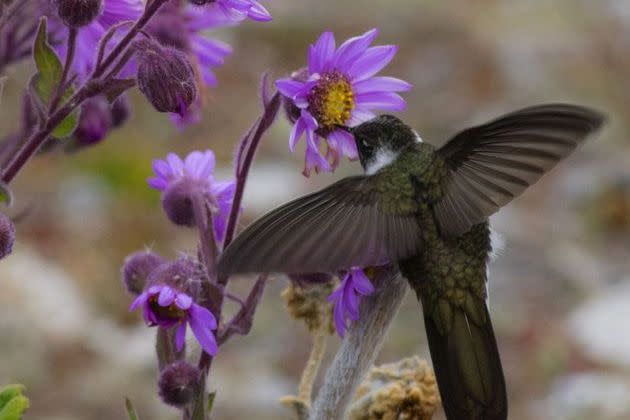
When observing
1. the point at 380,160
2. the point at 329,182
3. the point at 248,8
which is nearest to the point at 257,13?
the point at 248,8

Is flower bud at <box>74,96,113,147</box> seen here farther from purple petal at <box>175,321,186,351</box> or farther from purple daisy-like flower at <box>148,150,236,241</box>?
purple petal at <box>175,321,186,351</box>

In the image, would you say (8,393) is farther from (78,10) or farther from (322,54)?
(322,54)

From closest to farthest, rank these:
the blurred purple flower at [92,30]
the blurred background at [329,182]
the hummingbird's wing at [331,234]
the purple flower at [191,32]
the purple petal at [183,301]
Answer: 1. the hummingbird's wing at [331,234]
2. the purple petal at [183,301]
3. the blurred purple flower at [92,30]
4. the purple flower at [191,32]
5. the blurred background at [329,182]

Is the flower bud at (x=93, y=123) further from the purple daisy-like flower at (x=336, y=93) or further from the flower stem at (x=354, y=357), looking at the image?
the flower stem at (x=354, y=357)

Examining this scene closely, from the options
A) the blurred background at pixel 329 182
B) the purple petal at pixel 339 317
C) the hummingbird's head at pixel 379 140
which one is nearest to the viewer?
the purple petal at pixel 339 317

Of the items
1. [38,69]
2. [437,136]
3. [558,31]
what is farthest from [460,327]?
[558,31]

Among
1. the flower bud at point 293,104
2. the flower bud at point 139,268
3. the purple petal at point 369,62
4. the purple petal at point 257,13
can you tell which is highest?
the purple petal at point 369,62

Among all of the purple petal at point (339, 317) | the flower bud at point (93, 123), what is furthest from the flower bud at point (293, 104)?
the flower bud at point (93, 123)
